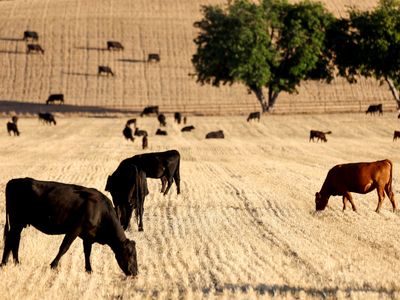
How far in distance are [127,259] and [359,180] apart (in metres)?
8.86

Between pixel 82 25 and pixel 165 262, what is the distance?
93004 millimetres

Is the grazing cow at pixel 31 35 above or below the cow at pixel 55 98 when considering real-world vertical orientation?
above

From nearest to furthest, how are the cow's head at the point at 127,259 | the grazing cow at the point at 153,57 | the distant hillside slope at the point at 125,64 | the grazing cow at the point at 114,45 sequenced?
1. the cow's head at the point at 127,259
2. the distant hillside slope at the point at 125,64
3. the grazing cow at the point at 153,57
4. the grazing cow at the point at 114,45

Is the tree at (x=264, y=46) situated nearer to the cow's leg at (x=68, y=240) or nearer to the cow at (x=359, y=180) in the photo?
the cow at (x=359, y=180)

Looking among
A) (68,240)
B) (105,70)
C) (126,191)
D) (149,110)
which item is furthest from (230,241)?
(105,70)

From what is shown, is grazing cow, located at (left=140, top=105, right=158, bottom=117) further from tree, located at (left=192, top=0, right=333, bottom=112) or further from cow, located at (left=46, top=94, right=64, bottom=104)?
cow, located at (left=46, top=94, right=64, bottom=104)

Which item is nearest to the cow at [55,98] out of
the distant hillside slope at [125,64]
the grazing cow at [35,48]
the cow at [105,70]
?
the distant hillside slope at [125,64]

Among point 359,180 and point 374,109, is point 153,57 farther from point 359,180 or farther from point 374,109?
point 359,180

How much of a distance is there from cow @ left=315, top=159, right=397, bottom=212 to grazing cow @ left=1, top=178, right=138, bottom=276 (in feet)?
28.3

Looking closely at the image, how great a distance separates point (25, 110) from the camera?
260 ft

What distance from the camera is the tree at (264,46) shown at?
74938mm

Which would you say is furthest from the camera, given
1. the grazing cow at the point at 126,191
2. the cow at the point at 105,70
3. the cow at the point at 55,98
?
the cow at the point at 105,70

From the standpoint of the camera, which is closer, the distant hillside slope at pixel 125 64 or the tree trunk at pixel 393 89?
the tree trunk at pixel 393 89

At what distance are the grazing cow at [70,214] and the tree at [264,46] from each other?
200 feet
